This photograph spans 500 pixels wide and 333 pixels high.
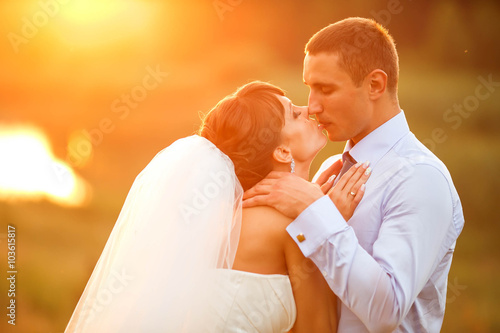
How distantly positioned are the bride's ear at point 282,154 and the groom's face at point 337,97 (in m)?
0.24

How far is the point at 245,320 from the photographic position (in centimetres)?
202

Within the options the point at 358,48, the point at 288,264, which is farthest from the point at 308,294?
the point at 358,48

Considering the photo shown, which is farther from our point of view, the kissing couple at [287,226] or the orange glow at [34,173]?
the orange glow at [34,173]

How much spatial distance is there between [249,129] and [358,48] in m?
0.61

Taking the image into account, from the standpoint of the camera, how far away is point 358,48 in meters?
2.30

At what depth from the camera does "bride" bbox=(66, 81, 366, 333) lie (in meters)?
2.00

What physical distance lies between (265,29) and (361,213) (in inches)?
208

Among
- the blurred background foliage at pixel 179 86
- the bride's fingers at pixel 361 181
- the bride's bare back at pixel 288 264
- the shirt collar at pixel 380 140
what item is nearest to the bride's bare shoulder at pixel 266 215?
Result: the bride's bare back at pixel 288 264

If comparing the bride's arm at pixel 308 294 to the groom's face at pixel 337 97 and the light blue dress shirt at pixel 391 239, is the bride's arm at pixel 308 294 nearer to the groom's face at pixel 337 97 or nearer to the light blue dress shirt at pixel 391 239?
the light blue dress shirt at pixel 391 239

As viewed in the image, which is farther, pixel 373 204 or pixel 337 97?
pixel 337 97

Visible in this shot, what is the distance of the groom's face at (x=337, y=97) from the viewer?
231 cm

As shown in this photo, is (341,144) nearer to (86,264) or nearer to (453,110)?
(453,110)

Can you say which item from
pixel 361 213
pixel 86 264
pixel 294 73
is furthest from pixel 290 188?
pixel 86 264

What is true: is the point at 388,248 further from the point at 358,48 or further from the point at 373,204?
the point at 358,48
